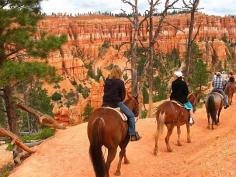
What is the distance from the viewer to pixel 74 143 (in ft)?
49.7

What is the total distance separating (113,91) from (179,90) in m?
3.76

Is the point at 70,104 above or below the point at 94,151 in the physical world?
below

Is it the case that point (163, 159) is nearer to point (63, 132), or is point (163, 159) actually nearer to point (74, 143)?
point (74, 143)

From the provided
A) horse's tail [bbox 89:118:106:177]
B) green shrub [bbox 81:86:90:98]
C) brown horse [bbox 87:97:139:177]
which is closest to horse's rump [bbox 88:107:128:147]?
brown horse [bbox 87:97:139:177]

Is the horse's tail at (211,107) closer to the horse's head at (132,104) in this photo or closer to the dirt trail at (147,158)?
the dirt trail at (147,158)

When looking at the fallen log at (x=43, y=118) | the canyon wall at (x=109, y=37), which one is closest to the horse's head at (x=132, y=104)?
the fallen log at (x=43, y=118)

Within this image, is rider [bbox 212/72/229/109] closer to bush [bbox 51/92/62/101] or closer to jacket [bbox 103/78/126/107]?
jacket [bbox 103/78/126/107]

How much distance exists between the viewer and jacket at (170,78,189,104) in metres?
14.1

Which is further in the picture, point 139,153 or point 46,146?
point 46,146

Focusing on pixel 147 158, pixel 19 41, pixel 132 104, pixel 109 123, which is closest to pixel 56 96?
pixel 19 41

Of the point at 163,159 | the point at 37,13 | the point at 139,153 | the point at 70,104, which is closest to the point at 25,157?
the point at 139,153

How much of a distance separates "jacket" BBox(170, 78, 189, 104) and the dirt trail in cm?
173

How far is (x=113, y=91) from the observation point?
36.4 feet

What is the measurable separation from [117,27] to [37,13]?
162 meters
